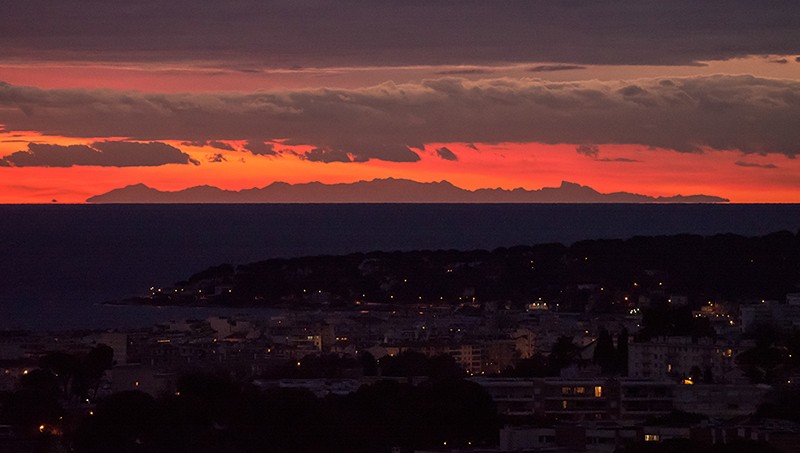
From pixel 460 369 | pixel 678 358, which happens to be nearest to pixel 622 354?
pixel 678 358

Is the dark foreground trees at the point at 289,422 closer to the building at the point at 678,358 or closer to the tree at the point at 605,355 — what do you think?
the building at the point at 678,358

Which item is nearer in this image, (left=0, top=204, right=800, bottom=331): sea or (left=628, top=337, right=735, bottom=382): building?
(left=628, top=337, right=735, bottom=382): building

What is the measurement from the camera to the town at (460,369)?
24031mm

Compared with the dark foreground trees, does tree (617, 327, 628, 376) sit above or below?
above

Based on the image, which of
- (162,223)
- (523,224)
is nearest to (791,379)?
(523,224)

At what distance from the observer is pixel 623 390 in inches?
1227

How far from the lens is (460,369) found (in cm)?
4062

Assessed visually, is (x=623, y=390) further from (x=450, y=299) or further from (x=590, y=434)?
(x=450, y=299)

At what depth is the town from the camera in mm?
24031

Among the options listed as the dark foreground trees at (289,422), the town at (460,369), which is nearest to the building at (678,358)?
the town at (460,369)

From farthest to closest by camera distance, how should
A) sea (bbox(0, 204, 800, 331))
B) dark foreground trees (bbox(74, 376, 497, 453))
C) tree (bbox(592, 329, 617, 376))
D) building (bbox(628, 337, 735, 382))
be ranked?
sea (bbox(0, 204, 800, 331))
tree (bbox(592, 329, 617, 376))
building (bbox(628, 337, 735, 382))
dark foreground trees (bbox(74, 376, 497, 453))

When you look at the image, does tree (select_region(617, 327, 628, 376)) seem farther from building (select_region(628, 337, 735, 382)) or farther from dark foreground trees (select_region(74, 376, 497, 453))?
dark foreground trees (select_region(74, 376, 497, 453))

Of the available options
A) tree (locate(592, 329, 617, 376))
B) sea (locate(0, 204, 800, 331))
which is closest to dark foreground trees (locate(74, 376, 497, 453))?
tree (locate(592, 329, 617, 376))

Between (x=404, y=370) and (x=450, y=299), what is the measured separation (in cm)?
4264
